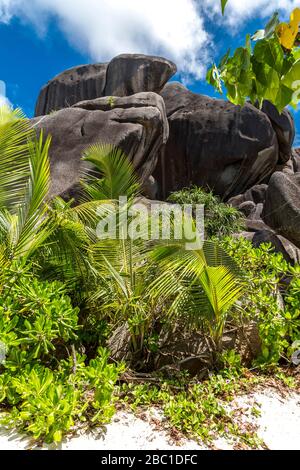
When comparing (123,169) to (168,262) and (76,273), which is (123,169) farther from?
(168,262)

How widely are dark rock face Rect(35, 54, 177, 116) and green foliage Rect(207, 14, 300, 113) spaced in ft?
41.2

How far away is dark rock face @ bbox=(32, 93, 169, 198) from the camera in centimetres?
861

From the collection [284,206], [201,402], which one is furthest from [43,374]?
[284,206]

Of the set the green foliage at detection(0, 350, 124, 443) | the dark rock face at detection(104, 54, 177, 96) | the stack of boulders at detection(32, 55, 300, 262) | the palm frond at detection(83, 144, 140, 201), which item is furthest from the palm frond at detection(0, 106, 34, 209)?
the dark rock face at detection(104, 54, 177, 96)

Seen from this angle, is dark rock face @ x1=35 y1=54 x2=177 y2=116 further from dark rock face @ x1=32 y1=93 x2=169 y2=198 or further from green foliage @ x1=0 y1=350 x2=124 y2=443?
green foliage @ x1=0 y1=350 x2=124 y2=443

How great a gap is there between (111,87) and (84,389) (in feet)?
44.5

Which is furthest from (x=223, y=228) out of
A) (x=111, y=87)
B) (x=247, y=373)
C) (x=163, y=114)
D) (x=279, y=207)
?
(x=111, y=87)

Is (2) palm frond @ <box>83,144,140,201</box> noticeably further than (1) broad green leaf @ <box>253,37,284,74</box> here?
Yes

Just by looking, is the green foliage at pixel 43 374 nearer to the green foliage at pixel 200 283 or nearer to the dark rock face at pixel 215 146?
the green foliage at pixel 200 283

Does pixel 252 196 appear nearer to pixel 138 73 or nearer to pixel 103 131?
pixel 138 73

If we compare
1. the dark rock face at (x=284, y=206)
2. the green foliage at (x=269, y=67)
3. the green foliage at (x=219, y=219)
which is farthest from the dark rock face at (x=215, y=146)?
the green foliage at (x=269, y=67)

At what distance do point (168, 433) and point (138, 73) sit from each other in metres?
13.1

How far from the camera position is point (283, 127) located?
54.3 feet

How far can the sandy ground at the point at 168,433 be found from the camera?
2.05 metres
